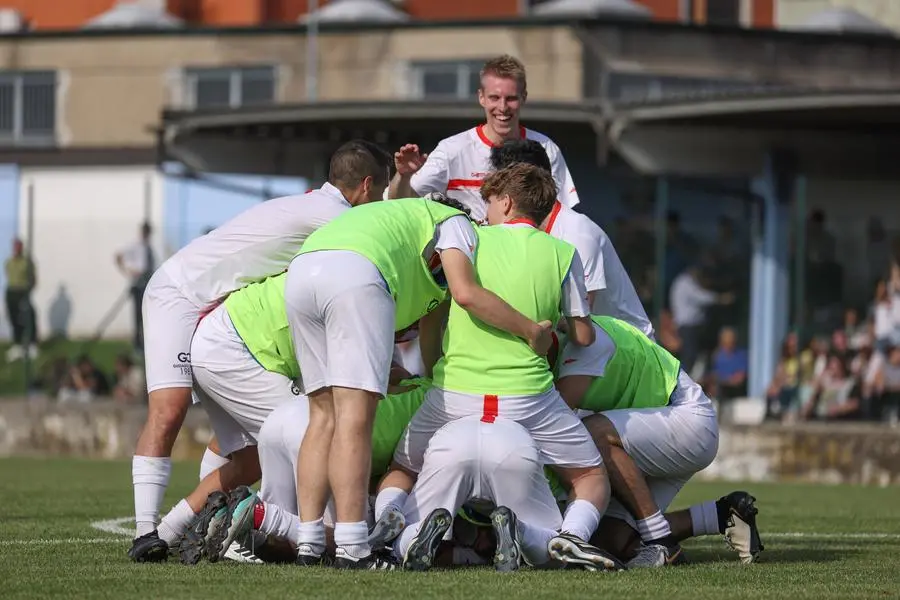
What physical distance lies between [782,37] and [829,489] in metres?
20.4

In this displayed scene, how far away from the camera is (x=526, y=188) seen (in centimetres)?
829

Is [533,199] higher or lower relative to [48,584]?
higher

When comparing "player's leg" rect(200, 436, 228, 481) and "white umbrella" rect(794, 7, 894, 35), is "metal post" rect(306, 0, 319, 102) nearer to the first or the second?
"white umbrella" rect(794, 7, 894, 35)

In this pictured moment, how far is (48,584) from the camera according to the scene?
287 inches

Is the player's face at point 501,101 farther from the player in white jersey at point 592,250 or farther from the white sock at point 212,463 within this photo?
the white sock at point 212,463

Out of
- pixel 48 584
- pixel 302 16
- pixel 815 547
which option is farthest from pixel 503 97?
pixel 302 16

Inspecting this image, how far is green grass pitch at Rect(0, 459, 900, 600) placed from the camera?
23.0 feet

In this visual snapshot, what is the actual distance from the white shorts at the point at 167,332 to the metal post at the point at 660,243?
1033 cm

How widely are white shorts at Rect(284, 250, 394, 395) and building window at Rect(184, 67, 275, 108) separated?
102ft

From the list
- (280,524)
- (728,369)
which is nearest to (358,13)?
(728,369)

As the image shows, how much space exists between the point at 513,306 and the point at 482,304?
0.21 metres

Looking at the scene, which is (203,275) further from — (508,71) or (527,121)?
(527,121)

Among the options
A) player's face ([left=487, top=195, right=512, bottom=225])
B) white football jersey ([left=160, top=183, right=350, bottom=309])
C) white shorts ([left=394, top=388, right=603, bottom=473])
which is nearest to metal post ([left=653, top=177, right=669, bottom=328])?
white football jersey ([left=160, top=183, right=350, bottom=309])

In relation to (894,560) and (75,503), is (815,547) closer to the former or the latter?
(894,560)
